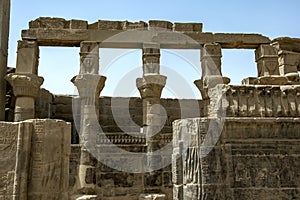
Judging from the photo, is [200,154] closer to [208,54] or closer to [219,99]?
[219,99]

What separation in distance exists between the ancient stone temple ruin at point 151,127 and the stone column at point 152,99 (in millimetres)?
32

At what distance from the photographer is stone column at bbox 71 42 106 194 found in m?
10.5

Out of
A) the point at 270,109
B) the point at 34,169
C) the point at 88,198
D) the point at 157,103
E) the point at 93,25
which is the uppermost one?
the point at 93,25

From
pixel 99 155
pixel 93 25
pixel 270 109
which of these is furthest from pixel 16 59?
pixel 270 109

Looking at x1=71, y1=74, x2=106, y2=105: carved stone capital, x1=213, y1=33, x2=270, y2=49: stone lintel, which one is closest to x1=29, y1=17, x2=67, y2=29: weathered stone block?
x1=71, y1=74, x2=106, y2=105: carved stone capital

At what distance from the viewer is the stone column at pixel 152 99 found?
34.7 feet

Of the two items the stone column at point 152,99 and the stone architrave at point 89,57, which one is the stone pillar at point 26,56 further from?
the stone column at point 152,99

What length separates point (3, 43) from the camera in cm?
1178

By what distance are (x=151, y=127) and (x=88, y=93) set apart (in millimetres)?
2194

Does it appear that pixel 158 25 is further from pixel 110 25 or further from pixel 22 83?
pixel 22 83

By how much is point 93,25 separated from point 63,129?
28.6ft

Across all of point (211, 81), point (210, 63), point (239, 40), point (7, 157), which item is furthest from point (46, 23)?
point (7, 157)

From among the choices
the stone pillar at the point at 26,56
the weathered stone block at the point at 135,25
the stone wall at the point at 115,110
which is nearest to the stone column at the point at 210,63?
the stone wall at the point at 115,110

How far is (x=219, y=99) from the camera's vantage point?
4.59m
